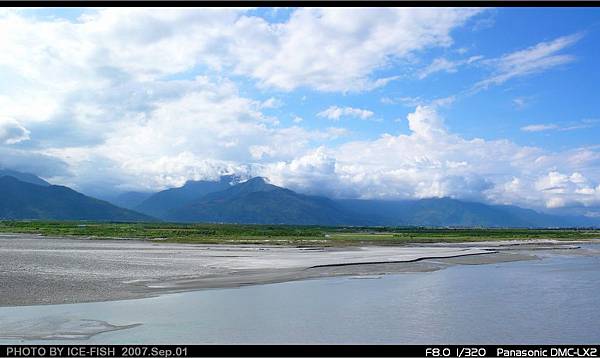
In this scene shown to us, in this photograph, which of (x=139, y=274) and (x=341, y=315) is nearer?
(x=341, y=315)

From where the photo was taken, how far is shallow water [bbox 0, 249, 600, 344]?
22688 mm

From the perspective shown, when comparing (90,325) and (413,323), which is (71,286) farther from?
(413,323)

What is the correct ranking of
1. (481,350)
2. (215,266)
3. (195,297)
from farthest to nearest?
(215,266) → (195,297) → (481,350)

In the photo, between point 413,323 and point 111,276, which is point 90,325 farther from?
point 111,276

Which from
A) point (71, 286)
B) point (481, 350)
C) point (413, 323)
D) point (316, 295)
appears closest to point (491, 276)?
point (316, 295)

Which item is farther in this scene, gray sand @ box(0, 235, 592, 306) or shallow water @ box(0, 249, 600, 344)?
gray sand @ box(0, 235, 592, 306)

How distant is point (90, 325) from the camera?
2373 centimetres

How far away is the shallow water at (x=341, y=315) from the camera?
22.7 m

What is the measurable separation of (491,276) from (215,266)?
29161 millimetres

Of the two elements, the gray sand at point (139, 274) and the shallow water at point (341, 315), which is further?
the gray sand at point (139, 274)

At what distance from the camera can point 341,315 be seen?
91.1ft

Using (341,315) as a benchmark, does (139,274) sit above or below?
above

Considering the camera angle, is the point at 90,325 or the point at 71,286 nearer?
the point at 90,325

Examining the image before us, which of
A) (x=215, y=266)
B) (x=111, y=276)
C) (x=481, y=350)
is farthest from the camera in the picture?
(x=215, y=266)
